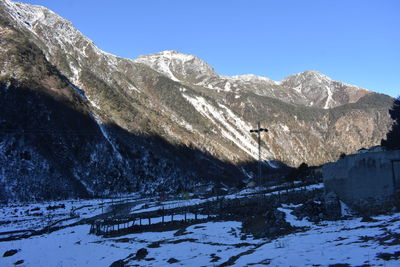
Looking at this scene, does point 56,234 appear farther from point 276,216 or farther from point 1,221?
point 276,216

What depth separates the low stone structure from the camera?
95.1ft

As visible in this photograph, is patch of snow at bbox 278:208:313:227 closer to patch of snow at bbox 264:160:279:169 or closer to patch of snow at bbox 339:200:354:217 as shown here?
patch of snow at bbox 339:200:354:217

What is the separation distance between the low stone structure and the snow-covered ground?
3.63 m

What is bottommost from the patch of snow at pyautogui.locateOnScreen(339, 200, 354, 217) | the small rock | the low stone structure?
the small rock

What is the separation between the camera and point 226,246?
24.7m

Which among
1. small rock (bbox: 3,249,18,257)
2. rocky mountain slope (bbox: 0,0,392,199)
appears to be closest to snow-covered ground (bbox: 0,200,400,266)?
small rock (bbox: 3,249,18,257)

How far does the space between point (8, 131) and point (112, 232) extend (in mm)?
55594

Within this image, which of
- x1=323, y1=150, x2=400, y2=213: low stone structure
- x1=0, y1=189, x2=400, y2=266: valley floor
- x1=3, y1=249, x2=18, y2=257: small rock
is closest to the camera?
x1=0, y1=189, x2=400, y2=266: valley floor

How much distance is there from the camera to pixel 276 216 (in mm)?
32000

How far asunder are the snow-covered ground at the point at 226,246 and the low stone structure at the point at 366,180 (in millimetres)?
3633

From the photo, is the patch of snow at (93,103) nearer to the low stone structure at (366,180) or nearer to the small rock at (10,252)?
the small rock at (10,252)

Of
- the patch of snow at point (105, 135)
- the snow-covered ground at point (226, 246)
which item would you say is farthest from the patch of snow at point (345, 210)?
the patch of snow at point (105, 135)

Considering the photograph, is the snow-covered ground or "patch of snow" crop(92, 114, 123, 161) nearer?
the snow-covered ground

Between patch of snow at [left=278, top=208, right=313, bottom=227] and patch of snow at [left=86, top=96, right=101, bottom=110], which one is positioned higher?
patch of snow at [left=86, top=96, right=101, bottom=110]
